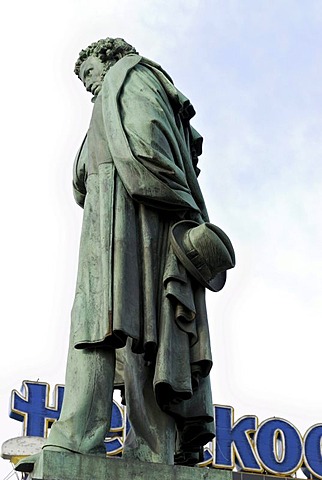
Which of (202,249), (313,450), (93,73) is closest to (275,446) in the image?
(313,450)

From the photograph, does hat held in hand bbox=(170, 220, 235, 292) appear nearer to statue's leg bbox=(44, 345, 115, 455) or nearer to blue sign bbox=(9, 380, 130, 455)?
statue's leg bbox=(44, 345, 115, 455)

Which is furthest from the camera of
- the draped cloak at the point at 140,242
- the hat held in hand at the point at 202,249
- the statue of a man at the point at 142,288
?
the hat held in hand at the point at 202,249

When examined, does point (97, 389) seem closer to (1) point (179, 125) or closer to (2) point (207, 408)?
(2) point (207, 408)

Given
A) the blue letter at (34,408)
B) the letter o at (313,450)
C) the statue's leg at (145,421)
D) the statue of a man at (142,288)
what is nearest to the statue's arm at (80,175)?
the statue of a man at (142,288)

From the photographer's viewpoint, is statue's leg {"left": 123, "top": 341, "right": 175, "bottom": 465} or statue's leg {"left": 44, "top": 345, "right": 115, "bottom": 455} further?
statue's leg {"left": 123, "top": 341, "right": 175, "bottom": 465}

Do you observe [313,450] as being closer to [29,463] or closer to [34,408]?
[34,408]

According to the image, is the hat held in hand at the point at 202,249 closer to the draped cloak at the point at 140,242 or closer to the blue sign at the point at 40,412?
the draped cloak at the point at 140,242

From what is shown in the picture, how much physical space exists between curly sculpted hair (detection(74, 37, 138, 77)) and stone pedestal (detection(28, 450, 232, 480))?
402 centimetres

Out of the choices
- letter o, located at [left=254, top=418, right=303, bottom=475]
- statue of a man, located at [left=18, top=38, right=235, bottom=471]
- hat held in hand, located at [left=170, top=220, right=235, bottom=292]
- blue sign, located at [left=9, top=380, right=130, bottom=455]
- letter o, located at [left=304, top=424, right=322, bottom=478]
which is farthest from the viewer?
letter o, located at [left=304, top=424, right=322, bottom=478]

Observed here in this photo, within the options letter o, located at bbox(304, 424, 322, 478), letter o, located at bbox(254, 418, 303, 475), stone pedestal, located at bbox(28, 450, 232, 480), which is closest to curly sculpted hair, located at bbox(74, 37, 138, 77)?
stone pedestal, located at bbox(28, 450, 232, 480)

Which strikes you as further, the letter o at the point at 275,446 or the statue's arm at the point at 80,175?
the letter o at the point at 275,446

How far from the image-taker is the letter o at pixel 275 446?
5547cm

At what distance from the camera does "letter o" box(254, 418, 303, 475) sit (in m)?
55.5

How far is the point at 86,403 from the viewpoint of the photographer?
10641 millimetres
